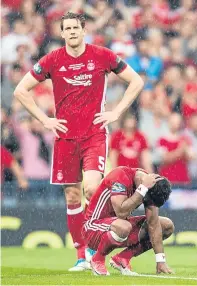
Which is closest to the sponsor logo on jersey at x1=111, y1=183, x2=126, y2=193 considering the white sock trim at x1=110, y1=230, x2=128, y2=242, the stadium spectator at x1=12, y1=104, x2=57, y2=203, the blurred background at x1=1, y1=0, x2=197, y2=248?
the white sock trim at x1=110, y1=230, x2=128, y2=242

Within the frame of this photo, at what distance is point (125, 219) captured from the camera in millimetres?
8719

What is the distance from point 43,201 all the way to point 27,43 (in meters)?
3.09

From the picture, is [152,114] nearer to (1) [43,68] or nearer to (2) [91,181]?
(1) [43,68]

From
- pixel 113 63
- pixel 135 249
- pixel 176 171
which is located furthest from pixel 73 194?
pixel 176 171

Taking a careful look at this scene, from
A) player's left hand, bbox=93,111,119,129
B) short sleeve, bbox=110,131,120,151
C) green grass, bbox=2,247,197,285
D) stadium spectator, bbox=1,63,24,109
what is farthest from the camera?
stadium spectator, bbox=1,63,24,109

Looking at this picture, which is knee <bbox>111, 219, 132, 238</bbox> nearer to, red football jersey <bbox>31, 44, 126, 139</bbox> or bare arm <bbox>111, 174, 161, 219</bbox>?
bare arm <bbox>111, 174, 161, 219</bbox>

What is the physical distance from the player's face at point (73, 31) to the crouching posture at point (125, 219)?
1673mm

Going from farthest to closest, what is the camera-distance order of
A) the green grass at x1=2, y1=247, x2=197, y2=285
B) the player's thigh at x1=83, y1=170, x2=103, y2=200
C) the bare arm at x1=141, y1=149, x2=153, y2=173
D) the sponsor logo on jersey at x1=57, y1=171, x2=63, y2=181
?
the bare arm at x1=141, y1=149, x2=153, y2=173
the sponsor logo on jersey at x1=57, y1=171, x2=63, y2=181
the player's thigh at x1=83, y1=170, x2=103, y2=200
the green grass at x1=2, y1=247, x2=197, y2=285

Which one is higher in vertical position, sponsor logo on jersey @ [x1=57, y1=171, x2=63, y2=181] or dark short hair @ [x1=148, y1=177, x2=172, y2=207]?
sponsor logo on jersey @ [x1=57, y1=171, x2=63, y2=181]

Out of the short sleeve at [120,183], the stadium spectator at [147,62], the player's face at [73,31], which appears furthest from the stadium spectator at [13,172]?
the short sleeve at [120,183]

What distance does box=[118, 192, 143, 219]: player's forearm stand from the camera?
8.46 m

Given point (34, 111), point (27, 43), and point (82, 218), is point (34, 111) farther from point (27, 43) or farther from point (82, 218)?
point (27, 43)

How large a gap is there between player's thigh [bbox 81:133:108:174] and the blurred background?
3704 millimetres

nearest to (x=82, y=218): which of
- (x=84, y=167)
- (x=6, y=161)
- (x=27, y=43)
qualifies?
(x=84, y=167)
